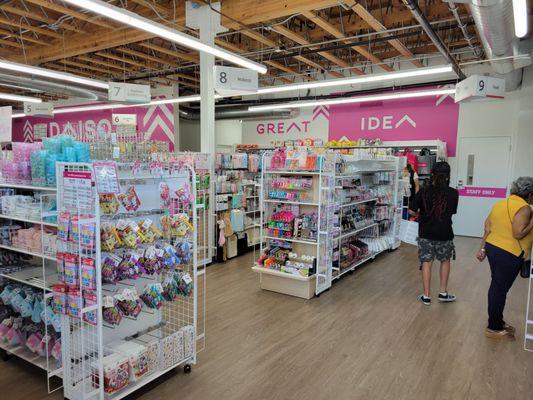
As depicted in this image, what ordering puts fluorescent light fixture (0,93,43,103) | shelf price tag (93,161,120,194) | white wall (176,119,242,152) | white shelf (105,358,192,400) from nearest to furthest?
shelf price tag (93,161,120,194) < white shelf (105,358,192,400) < fluorescent light fixture (0,93,43,103) < white wall (176,119,242,152)

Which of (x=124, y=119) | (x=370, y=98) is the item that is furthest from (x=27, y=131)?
(x=370, y=98)

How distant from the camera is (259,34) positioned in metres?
7.25

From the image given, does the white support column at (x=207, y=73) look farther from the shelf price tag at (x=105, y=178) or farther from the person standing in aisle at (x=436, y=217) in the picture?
the shelf price tag at (x=105, y=178)

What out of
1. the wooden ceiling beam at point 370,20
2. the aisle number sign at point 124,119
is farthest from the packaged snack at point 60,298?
the aisle number sign at point 124,119

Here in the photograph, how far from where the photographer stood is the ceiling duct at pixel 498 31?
4.30m

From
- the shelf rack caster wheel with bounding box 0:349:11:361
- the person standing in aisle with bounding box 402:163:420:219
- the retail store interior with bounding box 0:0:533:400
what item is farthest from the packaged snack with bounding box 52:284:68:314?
Answer: the person standing in aisle with bounding box 402:163:420:219

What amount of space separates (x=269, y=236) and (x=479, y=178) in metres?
6.79

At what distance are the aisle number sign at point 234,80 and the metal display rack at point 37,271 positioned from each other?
10.9 ft

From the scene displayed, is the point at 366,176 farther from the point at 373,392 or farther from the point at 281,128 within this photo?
the point at 281,128

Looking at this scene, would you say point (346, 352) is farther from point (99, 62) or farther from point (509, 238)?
point (99, 62)

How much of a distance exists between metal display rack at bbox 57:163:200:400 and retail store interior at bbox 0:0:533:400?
0.6 inches

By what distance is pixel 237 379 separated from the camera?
3178 mm

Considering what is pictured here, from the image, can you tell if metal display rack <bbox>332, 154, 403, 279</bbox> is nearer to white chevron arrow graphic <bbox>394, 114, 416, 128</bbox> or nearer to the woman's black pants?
the woman's black pants

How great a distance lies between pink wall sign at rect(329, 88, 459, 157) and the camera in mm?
9773
